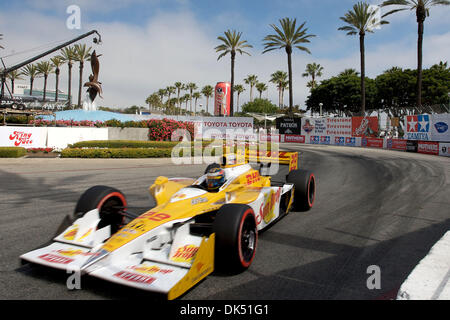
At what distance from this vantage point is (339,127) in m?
37.2

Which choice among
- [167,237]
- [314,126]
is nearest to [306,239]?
[167,237]

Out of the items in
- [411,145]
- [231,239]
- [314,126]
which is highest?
[314,126]

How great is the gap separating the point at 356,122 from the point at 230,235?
3503 centimetres

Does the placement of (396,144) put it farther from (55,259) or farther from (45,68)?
(45,68)

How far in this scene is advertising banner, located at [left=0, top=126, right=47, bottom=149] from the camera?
18156 mm

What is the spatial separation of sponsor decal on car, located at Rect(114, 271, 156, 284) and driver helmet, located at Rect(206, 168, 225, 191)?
2233mm

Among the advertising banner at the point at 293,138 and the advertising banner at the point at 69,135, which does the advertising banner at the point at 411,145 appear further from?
the advertising banner at the point at 69,135

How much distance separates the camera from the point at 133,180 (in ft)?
34.0

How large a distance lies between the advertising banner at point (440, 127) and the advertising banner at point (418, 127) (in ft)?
1.34

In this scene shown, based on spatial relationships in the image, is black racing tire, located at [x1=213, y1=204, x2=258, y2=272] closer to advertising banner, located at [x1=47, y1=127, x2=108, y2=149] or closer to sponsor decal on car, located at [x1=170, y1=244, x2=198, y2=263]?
sponsor decal on car, located at [x1=170, y1=244, x2=198, y2=263]

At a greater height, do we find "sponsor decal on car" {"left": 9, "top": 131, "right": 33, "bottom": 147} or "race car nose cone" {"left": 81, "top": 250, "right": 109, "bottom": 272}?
"sponsor decal on car" {"left": 9, "top": 131, "right": 33, "bottom": 147}

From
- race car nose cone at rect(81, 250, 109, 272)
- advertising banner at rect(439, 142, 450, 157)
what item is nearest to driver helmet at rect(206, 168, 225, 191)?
race car nose cone at rect(81, 250, 109, 272)

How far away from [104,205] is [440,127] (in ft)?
89.5
